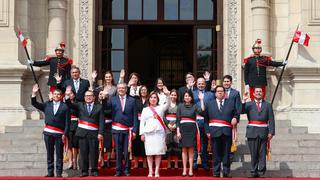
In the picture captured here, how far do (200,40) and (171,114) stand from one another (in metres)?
4.83

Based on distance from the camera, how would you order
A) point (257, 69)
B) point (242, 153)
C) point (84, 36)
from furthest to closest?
point (84, 36) < point (257, 69) < point (242, 153)

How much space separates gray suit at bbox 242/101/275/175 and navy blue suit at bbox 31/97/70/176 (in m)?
3.49

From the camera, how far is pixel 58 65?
14578 millimetres

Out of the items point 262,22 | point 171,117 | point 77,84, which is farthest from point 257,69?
point 77,84

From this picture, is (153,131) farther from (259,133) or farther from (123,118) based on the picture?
(259,133)

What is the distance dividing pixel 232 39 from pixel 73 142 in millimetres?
5790

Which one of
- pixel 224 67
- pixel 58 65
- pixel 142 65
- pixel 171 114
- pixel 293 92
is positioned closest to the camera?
pixel 171 114

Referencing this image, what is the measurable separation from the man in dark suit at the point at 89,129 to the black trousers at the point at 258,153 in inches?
112

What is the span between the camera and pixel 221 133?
12258mm

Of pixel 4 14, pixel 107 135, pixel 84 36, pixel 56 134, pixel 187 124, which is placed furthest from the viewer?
pixel 84 36

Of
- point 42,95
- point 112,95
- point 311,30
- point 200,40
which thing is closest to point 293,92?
point 311,30

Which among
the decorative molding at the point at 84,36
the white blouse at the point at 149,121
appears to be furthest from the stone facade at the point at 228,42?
the white blouse at the point at 149,121

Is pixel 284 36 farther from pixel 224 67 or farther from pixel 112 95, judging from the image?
pixel 112 95

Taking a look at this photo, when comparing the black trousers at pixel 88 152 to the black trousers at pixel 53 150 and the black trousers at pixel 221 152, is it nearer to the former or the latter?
the black trousers at pixel 53 150
